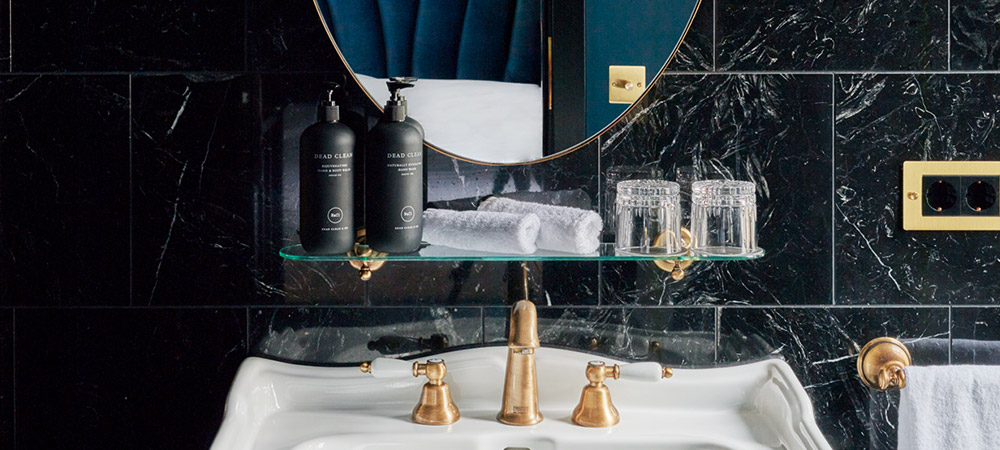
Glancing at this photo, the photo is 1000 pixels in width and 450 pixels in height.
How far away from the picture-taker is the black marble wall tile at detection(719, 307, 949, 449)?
1.23 m

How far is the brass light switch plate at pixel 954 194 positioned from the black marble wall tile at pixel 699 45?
37 cm

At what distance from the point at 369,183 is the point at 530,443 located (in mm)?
446

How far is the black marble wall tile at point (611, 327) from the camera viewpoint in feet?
4.01

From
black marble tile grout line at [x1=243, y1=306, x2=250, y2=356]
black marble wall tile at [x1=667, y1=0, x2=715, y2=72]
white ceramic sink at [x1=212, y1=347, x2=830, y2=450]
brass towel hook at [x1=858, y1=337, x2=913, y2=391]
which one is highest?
black marble wall tile at [x1=667, y1=0, x2=715, y2=72]

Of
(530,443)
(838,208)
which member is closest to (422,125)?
(530,443)

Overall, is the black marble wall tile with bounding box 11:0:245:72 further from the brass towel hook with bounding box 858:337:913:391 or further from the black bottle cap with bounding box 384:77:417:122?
Answer: the brass towel hook with bounding box 858:337:913:391

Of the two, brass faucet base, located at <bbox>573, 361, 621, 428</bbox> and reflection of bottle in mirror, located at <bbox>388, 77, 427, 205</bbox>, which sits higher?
reflection of bottle in mirror, located at <bbox>388, 77, 427, 205</bbox>

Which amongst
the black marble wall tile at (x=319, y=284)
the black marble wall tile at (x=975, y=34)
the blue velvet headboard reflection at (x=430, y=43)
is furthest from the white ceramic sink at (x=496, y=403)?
the black marble wall tile at (x=975, y=34)

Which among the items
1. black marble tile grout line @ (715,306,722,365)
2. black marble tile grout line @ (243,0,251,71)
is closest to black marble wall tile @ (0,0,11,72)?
black marble tile grout line @ (243,0,251,71)

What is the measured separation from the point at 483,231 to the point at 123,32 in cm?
68

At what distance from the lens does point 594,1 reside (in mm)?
1175

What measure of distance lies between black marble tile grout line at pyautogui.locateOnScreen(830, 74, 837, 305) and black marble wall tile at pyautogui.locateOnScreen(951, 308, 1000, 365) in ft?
0.67

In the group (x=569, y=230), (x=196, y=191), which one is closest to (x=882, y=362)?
(x=569, y=230)

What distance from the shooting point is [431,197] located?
1.21m
